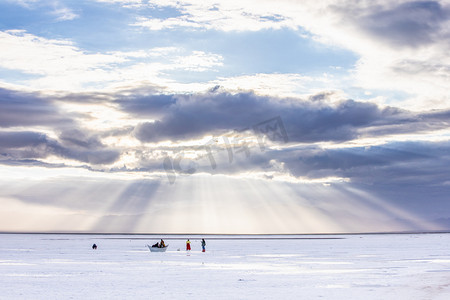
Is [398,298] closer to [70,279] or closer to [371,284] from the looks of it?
[371,284]

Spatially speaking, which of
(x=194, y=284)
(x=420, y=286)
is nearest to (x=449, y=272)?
(x=420, y=286)

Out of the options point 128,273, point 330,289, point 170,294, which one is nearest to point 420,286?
point 330,289

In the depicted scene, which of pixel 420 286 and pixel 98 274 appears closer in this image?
pixel 420 286

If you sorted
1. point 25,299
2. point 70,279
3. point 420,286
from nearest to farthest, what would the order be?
point 25,299
point 420,286
point 70,279

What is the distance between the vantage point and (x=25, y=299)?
24.8 metres

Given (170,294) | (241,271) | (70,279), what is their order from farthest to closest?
(241,271) < (70,279) < (170,294)

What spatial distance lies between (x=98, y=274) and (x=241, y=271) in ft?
34.7

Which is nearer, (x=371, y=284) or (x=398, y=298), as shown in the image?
(x=398, y=298)

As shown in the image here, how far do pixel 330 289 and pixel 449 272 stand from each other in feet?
51.2

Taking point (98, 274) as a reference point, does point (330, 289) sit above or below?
below

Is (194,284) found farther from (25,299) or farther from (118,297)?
(25,299)

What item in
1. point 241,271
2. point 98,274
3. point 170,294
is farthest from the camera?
point 241,271

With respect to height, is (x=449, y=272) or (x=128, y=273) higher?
(x=128, y=273)

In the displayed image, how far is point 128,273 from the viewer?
39375mm
